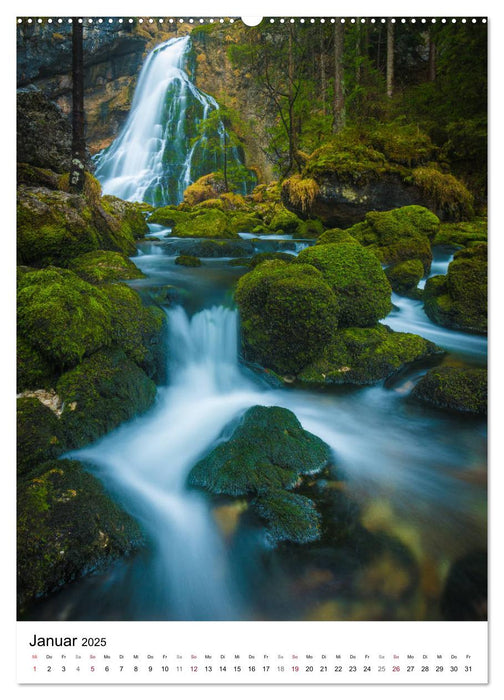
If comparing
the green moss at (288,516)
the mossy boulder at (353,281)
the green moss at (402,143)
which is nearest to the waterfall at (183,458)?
the green moss at (288,516)

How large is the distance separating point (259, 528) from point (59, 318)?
205 cm

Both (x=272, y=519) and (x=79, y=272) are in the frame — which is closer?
(x=272, y=519)

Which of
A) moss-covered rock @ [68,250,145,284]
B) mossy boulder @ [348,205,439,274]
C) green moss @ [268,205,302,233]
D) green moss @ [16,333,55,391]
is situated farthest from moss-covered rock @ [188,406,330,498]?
green moss @ [268,205,302,233]

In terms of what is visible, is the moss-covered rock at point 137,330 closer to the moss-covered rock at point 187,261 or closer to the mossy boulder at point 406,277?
the moss-covered rock at point 187,261

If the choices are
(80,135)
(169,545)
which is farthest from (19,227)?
(169,545)

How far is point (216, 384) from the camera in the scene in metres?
3.87

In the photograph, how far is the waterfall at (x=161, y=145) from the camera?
15.9 m

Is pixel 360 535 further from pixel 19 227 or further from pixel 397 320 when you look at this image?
pixel 19 227

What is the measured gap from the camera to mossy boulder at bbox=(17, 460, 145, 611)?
173 centimetres

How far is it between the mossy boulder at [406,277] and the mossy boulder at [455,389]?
7.21 feet

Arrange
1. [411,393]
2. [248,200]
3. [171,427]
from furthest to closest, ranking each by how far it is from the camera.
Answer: [248,200], [411,393], [171,427]

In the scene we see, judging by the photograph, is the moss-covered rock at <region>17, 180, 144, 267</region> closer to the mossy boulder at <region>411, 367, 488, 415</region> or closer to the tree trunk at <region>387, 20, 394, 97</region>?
the mossy boulder at <region>411, 367, 488, 415</region>

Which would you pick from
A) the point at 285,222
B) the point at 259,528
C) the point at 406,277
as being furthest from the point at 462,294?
the point at 285,222

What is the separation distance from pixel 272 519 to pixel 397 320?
11.6 ft
